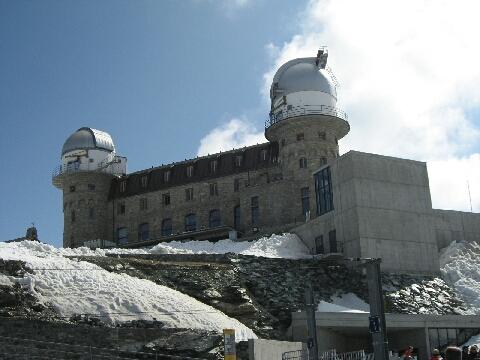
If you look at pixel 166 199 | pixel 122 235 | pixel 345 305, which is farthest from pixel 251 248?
pixel 122 235

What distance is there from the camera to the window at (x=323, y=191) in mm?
54500

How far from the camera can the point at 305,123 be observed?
216ft

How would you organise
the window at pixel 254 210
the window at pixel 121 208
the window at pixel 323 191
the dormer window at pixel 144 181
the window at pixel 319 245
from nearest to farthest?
1. the window at pixel 319 245
2. the window at pixel 323 191
3. the window at pixel 254 210
4. the window at pixel 121 208
5. the dormer window at pixel 144 181

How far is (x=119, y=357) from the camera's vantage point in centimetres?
2698

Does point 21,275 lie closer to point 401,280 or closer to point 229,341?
point 229,341

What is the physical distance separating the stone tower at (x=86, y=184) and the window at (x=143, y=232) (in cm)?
328

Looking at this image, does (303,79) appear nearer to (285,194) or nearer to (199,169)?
(285,194)

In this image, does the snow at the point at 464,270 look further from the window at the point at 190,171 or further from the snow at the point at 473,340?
the window at the point at 190,171

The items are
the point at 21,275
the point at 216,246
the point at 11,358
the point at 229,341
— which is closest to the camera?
the point at 229,341

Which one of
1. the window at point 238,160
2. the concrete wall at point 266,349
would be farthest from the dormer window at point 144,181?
the concrete wall at point 266,349

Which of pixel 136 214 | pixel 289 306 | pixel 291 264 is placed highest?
pixel 136 214

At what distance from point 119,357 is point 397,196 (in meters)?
30.5

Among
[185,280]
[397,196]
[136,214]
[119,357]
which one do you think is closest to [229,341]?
[119,357]

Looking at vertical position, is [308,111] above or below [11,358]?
above
